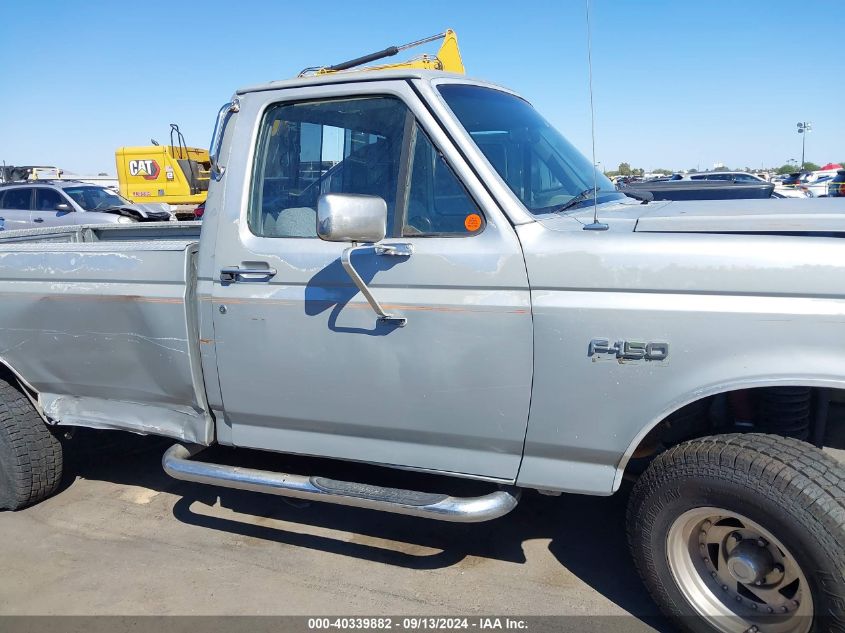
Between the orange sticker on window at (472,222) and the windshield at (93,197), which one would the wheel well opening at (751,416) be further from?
the windshield at (93,197)

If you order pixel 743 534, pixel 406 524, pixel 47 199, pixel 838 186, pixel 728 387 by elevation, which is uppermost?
pixel 47 199

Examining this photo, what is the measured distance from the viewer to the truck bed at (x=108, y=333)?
10.3ft

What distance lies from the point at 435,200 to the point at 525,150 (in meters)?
0.62

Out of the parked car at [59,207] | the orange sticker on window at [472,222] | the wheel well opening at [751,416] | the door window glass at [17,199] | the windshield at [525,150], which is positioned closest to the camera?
the wheel well opening at [751,416]

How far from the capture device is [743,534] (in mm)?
2490

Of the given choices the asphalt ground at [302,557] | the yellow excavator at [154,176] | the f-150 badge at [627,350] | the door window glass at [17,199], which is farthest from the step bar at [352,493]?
the yellow excavator at [154,176]

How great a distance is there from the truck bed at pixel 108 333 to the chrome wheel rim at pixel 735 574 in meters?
2.13

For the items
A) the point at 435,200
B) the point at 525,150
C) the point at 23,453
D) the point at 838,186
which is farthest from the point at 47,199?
the point at 838,186

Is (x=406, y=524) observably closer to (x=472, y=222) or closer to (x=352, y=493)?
(x=352, y=493)

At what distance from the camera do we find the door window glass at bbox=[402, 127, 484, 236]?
8.79 ft

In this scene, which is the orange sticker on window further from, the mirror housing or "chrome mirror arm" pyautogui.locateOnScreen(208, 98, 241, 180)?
"chrome mirror arm" pyautogui.locateOnScreen(208, 98, 241, 180)

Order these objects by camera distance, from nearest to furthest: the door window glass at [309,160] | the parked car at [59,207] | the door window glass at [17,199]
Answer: the door window glass at [309,160]
the parked car at [59,207]
the door window glass at [17,199]

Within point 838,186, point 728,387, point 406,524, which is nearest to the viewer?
point 728,387

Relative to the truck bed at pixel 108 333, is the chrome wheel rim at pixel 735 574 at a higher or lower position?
lower
